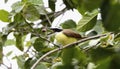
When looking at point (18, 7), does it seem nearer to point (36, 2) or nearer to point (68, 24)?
point (36, 2)

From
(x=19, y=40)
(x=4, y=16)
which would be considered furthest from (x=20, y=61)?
(x=4, y=16)

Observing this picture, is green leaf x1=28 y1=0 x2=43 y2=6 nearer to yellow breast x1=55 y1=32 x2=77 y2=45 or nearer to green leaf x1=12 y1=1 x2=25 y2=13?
green leaf x1=12 y1=1 x2=25 y2=13

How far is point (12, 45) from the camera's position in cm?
188

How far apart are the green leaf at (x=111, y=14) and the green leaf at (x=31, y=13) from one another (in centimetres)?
131

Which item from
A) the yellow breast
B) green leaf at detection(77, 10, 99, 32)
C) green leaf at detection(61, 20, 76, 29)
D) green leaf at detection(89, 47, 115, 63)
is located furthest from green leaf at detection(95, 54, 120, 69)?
green leaf at detection(61, 20, 76, 29)

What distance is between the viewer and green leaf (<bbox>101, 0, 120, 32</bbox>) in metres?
0.19

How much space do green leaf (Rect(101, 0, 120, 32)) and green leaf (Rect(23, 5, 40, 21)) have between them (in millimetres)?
1311

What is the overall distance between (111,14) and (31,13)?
4.37 ft

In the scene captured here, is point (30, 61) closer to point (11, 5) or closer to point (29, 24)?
point (29, 24)

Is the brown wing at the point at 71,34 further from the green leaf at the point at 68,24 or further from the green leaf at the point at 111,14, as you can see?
the green leaf at the point at 111,14

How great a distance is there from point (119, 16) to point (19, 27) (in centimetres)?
139

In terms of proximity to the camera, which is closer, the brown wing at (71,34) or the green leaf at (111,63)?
the green leaf at (111,63)

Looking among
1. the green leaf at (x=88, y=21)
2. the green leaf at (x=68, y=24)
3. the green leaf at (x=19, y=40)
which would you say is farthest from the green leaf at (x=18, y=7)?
the green leaf at (x=88, y=21)

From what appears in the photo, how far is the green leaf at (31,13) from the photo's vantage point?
1502 millimetres
